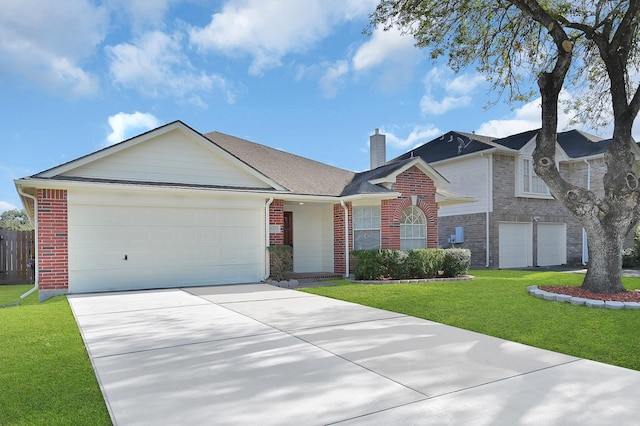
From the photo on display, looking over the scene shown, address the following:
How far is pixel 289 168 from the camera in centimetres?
1595

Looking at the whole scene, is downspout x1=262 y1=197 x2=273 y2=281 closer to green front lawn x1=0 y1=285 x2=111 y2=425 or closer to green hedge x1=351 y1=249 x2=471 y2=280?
green hedge x1=351 y1=249 x2=471 y2=280

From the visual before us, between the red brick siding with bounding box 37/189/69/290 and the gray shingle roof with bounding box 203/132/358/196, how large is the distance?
5.02 m

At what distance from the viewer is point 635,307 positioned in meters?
7.93

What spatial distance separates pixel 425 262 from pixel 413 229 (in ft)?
5.69

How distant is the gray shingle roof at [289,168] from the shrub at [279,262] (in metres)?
1.94

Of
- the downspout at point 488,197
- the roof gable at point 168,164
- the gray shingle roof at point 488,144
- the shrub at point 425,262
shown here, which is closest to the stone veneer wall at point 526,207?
the downspout at point 488,197

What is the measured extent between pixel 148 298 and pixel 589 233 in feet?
34.0

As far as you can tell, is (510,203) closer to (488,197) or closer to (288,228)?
(488,197)

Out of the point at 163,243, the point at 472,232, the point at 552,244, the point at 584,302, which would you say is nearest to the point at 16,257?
the point at 163,243

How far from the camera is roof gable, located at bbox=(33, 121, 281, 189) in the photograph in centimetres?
1064

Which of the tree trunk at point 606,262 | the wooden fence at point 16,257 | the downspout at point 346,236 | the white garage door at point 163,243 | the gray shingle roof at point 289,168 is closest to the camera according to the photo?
the tree trunk at point 606,262

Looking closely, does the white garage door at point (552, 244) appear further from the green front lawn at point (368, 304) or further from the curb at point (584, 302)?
the curb at point (584, 302)

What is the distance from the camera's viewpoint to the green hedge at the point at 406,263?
1269 cm

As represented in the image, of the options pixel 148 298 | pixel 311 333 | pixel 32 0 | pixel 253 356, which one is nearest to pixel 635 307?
pixel 311 333
